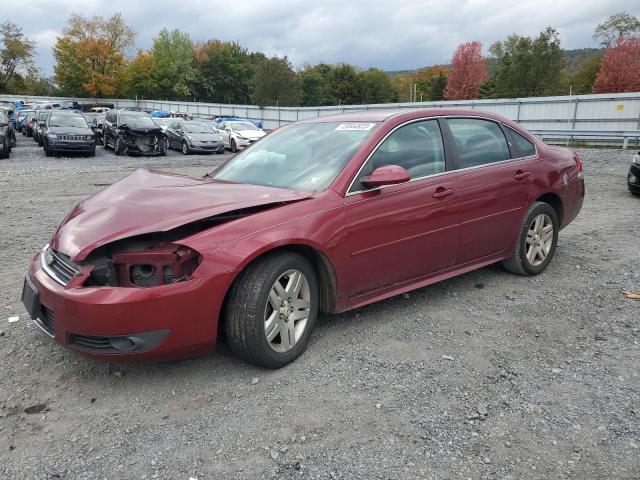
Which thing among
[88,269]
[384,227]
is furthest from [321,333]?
[88,269]

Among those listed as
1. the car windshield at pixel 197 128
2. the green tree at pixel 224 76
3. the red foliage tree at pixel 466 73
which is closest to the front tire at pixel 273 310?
the car windshield at pixel 197 128

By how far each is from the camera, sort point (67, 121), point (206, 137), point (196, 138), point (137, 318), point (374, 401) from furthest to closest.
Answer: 1. point (206, 137)
2. point (196, 138)
3. point (67, 121)
4. point (374, 401)
5. point (137, 318)

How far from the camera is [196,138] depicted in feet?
69.8

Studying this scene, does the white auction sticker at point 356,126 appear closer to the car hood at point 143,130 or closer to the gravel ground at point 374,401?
the gravel ground at point 374,401

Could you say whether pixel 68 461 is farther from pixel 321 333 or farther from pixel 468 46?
pixel 468 46

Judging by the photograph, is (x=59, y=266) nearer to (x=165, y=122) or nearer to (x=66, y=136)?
(x=66, y=136)

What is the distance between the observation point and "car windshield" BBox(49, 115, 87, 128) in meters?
18.5

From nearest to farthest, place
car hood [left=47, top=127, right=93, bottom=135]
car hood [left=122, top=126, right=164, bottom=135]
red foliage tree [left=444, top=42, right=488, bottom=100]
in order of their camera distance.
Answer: car hood [left=47, top=127, right=93, bottom=135], car hood [left=122, top=126, right=164, bottom=135], red foliage tree [left=444, top=42, right=488, bottom=100]

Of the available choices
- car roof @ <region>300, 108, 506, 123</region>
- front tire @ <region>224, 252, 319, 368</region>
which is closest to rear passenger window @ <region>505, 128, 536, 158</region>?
car roof @ <region>300, 108, 506, 123</region>

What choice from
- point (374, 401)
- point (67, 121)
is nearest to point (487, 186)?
point (374, 401)

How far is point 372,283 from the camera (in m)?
3.71

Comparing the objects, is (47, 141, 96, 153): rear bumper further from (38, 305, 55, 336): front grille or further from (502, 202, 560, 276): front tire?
(502, 202, 560, 276): front tire

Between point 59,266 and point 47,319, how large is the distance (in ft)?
1.07

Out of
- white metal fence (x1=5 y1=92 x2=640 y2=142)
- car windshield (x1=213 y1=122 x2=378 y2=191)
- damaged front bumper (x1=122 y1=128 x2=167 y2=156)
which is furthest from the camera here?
white metal fence (x1=5 y1=92 x2=640 y2=142)
